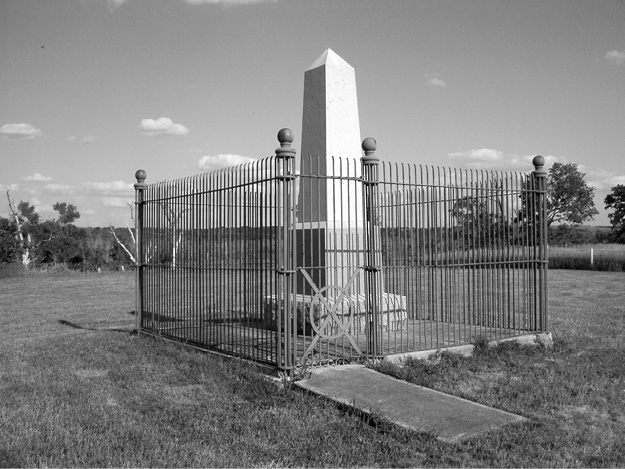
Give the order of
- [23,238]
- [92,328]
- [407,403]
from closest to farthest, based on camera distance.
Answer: [407,403]
[92,328]
[23,238]

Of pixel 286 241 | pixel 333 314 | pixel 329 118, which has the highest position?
pixel 329 118

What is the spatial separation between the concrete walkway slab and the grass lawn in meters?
0.17

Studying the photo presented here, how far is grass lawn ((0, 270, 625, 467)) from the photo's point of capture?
5094 millimetres

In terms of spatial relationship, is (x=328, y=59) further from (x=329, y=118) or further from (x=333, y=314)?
(x=333, y=314)

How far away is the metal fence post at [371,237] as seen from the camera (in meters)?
8.11

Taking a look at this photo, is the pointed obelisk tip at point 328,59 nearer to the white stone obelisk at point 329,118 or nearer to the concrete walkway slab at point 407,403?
the white stone obelisk at point 329,118

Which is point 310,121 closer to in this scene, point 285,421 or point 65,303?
point 285,421

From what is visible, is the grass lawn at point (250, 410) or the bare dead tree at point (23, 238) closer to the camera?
the grass lawn at point (250, 410)

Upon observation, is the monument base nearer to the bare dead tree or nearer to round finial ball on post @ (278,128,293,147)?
round finial ball on post @ (278,128,293,147)

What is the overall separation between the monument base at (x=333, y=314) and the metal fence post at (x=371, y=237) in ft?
0.40

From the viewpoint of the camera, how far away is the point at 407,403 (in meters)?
6.34

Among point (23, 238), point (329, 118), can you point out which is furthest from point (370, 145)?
point (23, 238)

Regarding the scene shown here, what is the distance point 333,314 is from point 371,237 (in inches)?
44.6

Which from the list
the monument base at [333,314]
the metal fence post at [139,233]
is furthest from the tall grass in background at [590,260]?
the metal fence post at [139,233]
